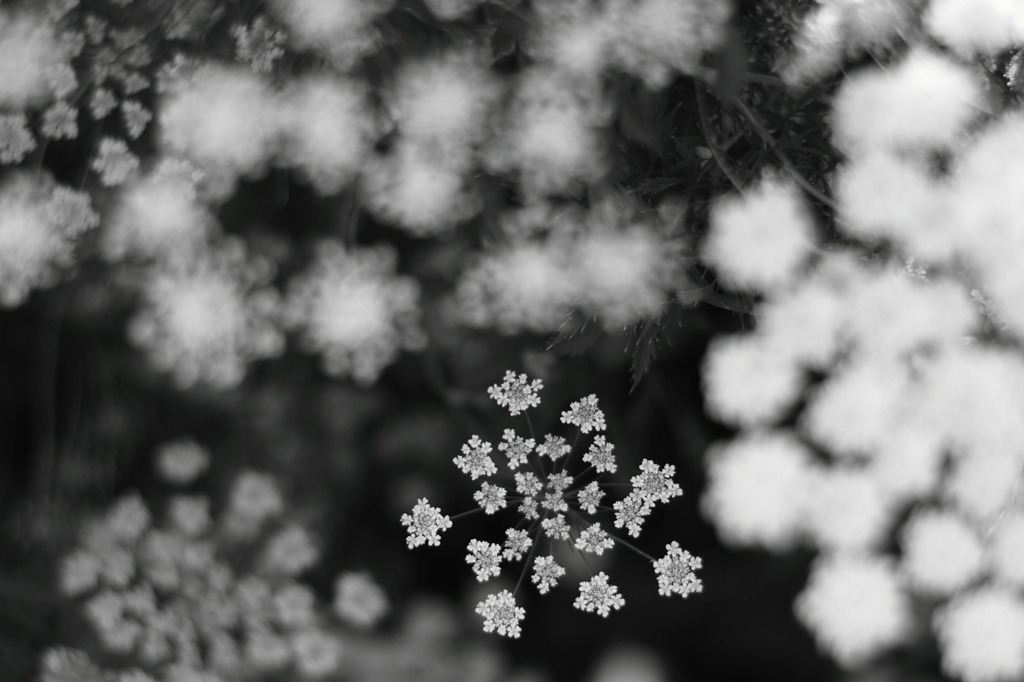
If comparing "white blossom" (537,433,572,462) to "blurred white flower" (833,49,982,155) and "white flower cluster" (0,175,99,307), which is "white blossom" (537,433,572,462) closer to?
"blurred white flower" (833,49,982,155)

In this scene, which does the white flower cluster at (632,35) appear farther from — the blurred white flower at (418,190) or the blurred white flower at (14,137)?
the blurred white flower at (14,137)

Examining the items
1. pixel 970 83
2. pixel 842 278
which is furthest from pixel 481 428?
pixel 970 83

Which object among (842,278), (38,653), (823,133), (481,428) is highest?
(823,133)

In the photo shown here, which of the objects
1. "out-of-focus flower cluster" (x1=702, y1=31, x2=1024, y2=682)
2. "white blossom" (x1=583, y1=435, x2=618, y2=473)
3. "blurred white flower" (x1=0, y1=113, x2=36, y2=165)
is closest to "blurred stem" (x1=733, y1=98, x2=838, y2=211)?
"out-of-focus flower cluster" (x1=702, y1=31, x2=1024, y2=682)

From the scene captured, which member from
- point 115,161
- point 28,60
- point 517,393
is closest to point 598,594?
point 517,393

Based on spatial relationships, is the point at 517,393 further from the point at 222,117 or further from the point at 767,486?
the point at 222,117

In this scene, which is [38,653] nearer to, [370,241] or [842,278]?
[370,241]
